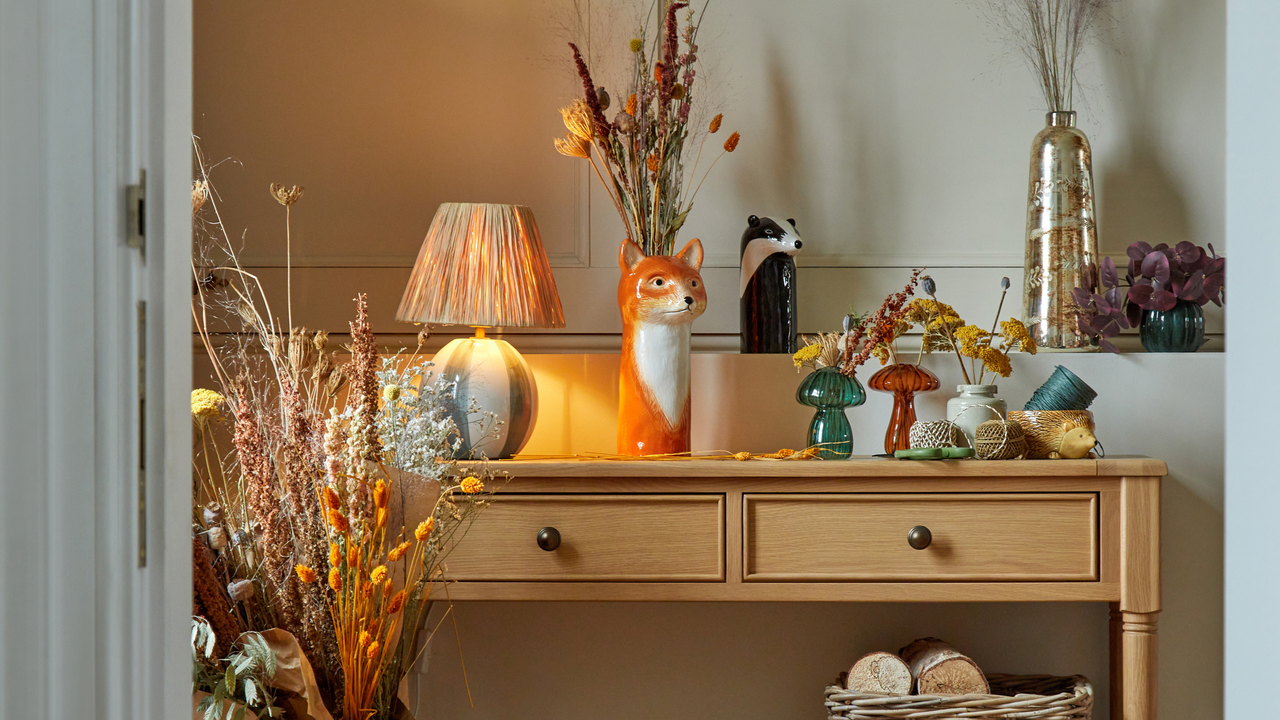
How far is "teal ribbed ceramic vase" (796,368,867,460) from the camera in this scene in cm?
162

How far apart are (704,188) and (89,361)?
1470mm

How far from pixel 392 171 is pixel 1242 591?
1852 mm

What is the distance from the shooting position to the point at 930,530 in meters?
1.51

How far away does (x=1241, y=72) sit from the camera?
1.16 ft

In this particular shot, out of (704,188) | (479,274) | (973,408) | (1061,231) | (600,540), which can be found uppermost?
(704,188)

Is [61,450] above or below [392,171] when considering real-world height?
below

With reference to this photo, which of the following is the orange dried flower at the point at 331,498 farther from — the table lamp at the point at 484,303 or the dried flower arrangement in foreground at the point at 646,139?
the dried flower arrangement in foreground at the point at 646,139

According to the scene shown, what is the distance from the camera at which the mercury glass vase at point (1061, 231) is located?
180cm

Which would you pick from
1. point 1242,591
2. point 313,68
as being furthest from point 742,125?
point 1242,591

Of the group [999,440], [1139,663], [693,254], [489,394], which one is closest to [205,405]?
[489,394]

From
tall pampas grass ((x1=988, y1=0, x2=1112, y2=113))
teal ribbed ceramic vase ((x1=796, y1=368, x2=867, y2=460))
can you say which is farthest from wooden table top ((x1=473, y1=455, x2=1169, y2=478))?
tall pampas grass ((x1=988, y1=0, x2=1112, y2=113))

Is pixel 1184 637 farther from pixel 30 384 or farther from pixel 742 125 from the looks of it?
pixel 30 384

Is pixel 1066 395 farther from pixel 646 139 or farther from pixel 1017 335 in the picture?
pixel 646 139

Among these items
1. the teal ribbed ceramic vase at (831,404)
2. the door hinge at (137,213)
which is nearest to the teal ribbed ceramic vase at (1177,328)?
the teal ribbed ceramic vase at (831,404)
